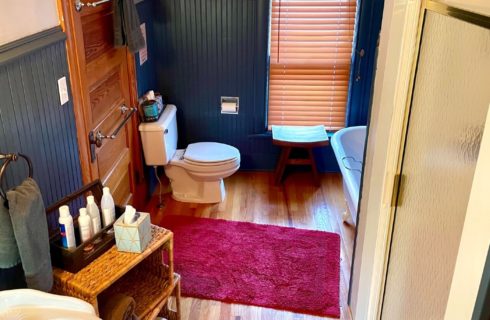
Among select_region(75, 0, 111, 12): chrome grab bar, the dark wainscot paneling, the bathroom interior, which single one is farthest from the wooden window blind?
the dark wainscot paneling

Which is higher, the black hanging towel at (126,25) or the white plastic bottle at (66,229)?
the black hanging towel at (126,25)

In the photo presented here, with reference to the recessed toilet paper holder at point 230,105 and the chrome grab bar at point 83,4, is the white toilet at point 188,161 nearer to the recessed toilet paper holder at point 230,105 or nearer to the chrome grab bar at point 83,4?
the recessed toilet paper holder at point 230,105

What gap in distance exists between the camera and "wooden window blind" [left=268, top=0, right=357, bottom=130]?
370 cm

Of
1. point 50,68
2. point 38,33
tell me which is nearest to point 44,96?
point 50,68

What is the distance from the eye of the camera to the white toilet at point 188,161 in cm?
337

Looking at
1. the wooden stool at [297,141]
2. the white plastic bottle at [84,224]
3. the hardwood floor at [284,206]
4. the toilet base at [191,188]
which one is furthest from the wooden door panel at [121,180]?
the wooden stool at [297,141]

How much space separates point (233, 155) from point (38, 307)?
235 centimetres

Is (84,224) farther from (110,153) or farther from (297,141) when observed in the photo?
(297,141)

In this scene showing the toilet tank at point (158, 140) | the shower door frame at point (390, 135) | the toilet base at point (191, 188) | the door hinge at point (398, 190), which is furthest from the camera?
the toilet base at point (191, 188)

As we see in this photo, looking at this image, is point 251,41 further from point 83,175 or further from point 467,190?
point 467,190

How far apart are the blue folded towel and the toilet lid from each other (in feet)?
6.44

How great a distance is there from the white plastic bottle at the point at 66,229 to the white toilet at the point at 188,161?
5.40ft

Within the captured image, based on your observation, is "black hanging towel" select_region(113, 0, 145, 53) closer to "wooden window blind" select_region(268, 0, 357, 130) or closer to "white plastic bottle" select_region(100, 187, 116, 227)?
"white plastic bottle" select_region(100, 187, 116, 227)

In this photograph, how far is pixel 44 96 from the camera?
1.86m
